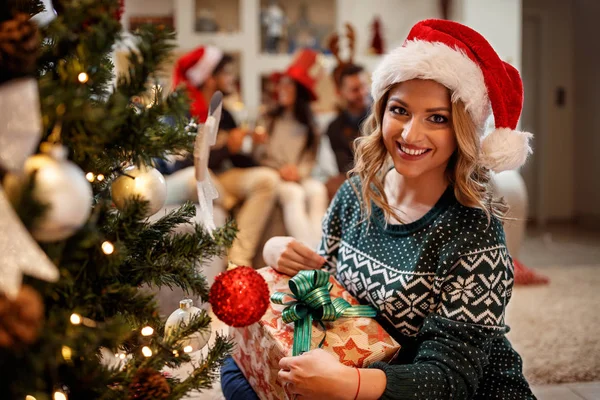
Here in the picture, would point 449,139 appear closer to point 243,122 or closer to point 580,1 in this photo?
point 243,122

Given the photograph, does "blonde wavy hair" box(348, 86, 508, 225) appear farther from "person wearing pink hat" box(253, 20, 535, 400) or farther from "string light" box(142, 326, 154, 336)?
"string light" box(142, 326, 154, 336)

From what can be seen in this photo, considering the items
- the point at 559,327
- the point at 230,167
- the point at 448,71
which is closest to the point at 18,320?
the point at 448,71

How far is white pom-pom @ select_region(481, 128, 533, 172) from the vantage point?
42.8 inches

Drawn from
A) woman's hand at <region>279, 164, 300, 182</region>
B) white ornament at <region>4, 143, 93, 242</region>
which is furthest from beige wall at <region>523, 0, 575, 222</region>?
white ornament at <region>4, 143, 93, 242</region>

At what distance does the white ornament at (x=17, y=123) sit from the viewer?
52 cm

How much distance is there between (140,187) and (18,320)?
301mm

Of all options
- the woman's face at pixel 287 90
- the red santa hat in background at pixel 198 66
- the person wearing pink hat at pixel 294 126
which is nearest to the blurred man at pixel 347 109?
the person wearing pink hat at pixel 294 126

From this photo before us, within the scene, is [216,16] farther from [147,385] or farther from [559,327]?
[147,385]

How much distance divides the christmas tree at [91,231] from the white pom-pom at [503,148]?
56 centimetres

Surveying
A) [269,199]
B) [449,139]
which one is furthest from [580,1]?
[449,139]

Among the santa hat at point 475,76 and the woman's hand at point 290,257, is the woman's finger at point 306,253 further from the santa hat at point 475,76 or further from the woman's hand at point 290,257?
the santa hat at point 475,76

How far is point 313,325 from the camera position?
3.24 feet

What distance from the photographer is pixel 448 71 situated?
105 centimetres

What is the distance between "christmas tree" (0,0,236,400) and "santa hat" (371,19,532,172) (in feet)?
1.68
